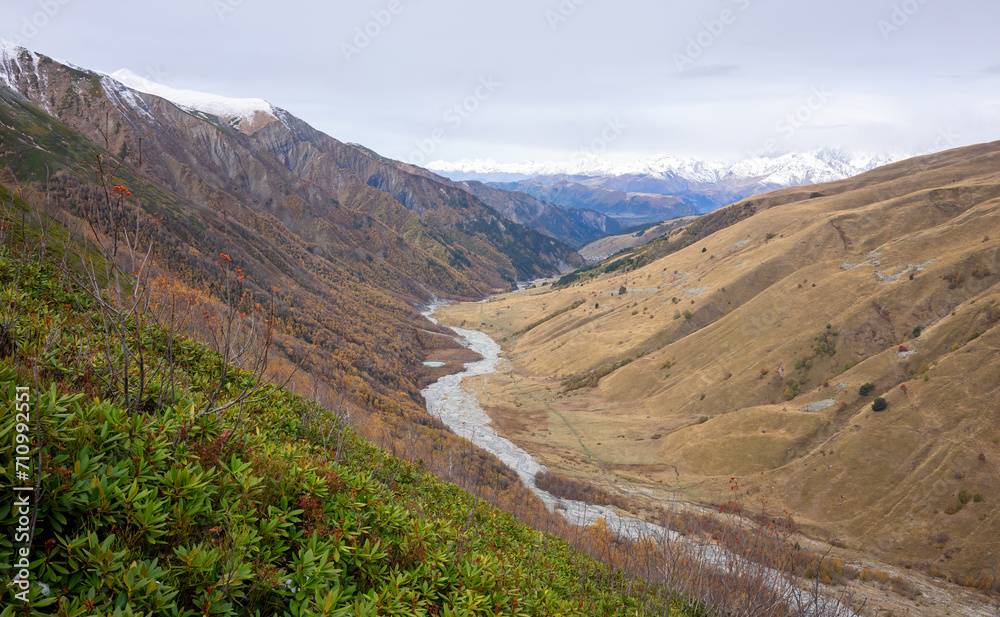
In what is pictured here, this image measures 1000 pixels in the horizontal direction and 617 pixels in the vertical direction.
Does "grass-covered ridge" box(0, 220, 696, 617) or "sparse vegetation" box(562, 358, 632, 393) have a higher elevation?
"grass-covered ridge" box(0, 220, 696, 617)

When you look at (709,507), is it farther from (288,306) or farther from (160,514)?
(288,306)

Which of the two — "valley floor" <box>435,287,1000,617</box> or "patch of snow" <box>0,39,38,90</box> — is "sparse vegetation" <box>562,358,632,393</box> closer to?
"valley floor" <box>435,287,1000,617</box>

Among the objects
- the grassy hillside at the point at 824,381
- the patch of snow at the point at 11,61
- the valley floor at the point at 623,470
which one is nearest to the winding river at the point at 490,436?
the valley floor at the point at 623,470

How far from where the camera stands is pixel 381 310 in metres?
98.0

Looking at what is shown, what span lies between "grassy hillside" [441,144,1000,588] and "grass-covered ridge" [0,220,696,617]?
33.7 meters

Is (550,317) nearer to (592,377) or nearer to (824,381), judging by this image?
(592,377)

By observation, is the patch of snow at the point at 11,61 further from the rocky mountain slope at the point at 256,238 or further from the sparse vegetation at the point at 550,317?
the sparse vegetation at the point at 550,317

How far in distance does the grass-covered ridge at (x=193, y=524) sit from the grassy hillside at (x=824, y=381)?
111 feet

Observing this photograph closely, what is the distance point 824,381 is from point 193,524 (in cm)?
5067

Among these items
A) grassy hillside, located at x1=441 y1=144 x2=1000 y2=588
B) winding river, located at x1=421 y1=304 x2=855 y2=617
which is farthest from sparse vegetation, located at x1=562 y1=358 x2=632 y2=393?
winding river, located at x1=421 y1=304 x2=855 y2=617

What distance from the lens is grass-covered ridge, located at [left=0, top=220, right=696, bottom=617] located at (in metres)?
3.23

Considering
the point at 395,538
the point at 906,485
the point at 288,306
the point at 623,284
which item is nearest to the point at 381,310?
the point at 288,306

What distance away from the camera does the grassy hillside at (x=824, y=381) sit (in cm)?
2831

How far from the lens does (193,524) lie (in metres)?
4.02
